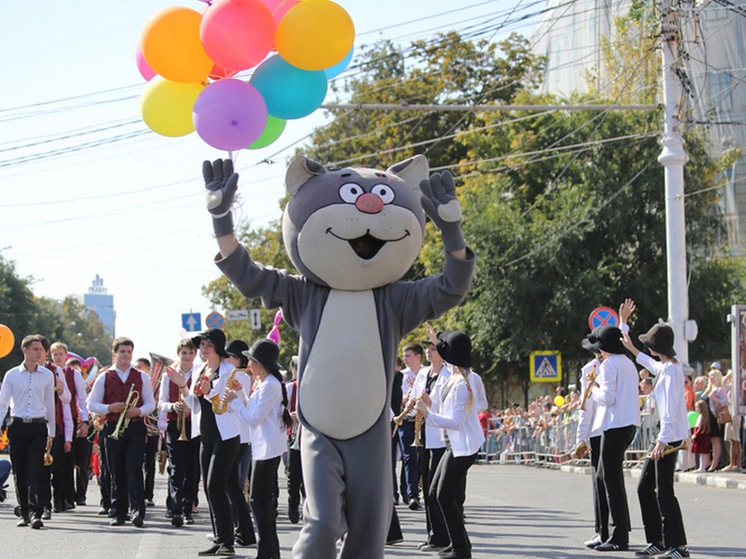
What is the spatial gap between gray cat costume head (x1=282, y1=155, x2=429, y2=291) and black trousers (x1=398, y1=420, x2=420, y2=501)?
7582 millimetres

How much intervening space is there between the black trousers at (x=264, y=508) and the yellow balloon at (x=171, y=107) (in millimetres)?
2812

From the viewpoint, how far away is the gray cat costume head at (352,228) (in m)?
5.64

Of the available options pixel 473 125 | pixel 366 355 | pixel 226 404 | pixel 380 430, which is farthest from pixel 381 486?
pixel 473 125

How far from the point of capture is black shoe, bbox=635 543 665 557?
8242mm

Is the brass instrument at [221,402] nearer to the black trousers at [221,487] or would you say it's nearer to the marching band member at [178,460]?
the black trousers at [221,487]

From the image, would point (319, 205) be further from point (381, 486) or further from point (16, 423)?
point (16, 423)

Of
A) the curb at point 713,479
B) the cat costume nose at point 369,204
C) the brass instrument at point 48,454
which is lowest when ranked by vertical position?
the curb at point 713,479

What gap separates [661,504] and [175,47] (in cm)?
542

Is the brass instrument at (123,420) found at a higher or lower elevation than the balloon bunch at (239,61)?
lower

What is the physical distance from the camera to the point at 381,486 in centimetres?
544

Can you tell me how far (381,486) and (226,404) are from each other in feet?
10.00

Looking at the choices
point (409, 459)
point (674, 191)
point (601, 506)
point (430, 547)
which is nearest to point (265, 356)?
point (430, 547)

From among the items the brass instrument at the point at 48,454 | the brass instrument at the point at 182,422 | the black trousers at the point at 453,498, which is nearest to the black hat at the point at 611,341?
the black trousers at the point at 453,498

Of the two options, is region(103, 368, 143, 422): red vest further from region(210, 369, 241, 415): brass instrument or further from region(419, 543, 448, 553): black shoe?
region(419, 543, 448, 553): black shoe
